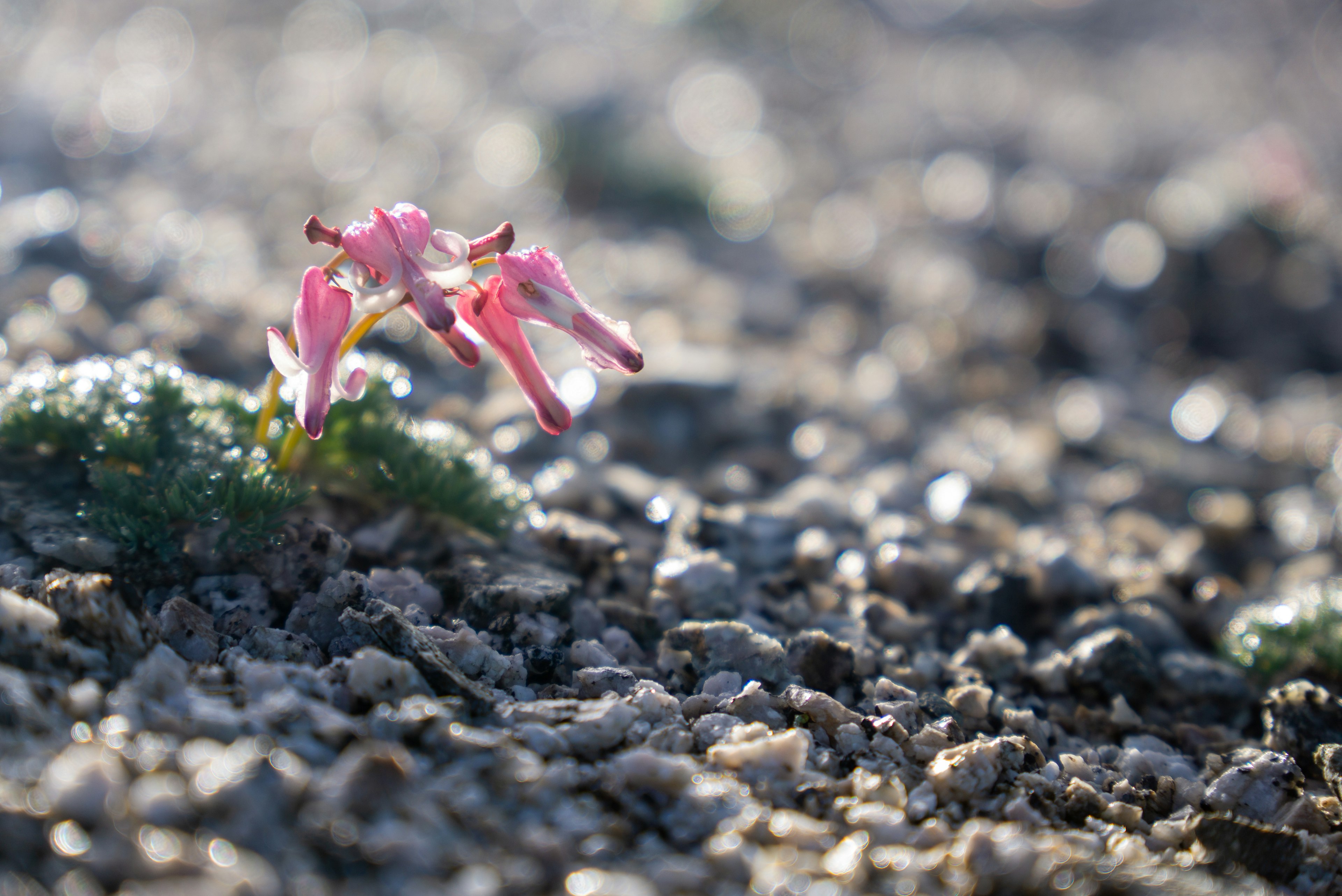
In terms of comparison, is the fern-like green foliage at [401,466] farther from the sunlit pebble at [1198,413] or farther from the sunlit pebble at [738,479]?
the sunlit pebble at [1198,413]

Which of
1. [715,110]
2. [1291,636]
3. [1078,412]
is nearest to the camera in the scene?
[1291,636]

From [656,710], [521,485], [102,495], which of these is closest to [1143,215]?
[521,485]

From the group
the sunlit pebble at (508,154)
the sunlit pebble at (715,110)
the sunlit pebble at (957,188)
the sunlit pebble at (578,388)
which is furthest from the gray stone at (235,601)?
the sunlit pebble at (715,110)

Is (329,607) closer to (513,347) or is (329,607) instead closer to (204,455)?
(204,455)

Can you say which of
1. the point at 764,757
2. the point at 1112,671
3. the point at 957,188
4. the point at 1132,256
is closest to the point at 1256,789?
the point at 1112,671

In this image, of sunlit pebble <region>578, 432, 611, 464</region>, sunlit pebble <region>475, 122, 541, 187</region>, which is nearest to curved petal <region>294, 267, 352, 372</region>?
sunlit pebble <region>578, 432, 611, 464</region>

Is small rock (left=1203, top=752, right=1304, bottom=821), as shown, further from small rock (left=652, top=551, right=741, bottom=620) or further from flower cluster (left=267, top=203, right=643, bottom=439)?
flower cluster (left=267, top=203, right=643, bottom=439)
